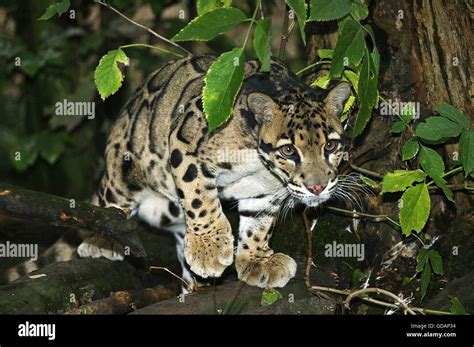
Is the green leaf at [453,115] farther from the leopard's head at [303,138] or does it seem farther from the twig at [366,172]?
the twig at [366,172]

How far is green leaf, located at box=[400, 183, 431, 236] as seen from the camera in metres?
4.75

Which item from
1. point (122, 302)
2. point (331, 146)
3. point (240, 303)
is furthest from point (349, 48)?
point (122, 302)

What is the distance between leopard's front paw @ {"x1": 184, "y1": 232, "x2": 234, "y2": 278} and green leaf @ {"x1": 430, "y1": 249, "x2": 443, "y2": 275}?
1264mm

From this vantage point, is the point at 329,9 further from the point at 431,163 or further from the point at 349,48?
the point at 431,163

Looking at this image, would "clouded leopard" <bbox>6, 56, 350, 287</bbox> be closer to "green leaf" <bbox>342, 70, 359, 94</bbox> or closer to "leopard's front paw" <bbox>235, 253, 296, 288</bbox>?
"leopard's front paw" <bbox>235, 253, 296, 288</bbox>

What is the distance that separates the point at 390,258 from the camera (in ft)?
18.7

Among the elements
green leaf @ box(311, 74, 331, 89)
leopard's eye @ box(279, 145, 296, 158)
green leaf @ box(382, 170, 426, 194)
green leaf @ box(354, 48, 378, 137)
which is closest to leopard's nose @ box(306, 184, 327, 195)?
leopard's eye @ box(279, 145, 296, 158)

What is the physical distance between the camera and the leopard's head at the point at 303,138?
501 cm

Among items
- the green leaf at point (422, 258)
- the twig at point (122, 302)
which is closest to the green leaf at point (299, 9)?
the green leaf at point (422, 258)

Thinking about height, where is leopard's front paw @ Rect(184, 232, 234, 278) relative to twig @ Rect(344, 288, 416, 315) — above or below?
above

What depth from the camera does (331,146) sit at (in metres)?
5.11

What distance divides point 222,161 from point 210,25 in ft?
4.61

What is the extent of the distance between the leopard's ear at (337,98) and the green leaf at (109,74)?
1219 mm
